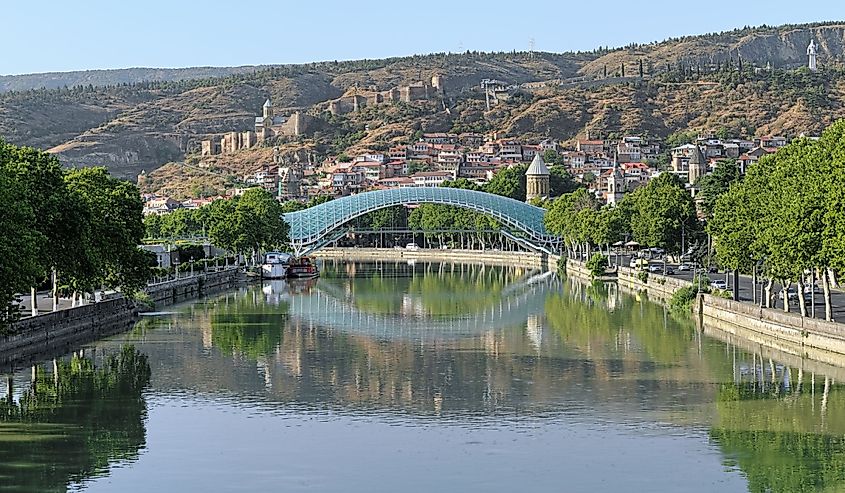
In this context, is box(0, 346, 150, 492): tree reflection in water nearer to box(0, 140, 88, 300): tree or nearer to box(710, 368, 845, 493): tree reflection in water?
box(0, 140, 88, 300): tree

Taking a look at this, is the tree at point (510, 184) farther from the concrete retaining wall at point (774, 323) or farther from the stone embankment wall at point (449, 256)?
the concrete retaining wall at point (774, 323)

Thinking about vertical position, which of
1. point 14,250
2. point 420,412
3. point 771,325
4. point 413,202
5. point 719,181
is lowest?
point 420,412

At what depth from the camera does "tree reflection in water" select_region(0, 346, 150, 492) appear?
22797mm

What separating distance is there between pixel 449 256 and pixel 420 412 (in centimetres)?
7568

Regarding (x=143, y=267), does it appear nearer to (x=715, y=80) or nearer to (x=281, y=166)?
(x=281, y=166)

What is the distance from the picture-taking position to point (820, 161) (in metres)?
37.1

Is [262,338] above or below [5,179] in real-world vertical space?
below

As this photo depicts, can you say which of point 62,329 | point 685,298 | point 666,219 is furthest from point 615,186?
point 62,329

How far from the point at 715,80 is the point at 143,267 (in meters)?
155

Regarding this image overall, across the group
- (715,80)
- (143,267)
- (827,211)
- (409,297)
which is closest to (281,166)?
(715,80)

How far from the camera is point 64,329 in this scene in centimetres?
3922

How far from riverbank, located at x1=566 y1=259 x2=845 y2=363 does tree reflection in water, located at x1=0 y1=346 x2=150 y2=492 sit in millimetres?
14658

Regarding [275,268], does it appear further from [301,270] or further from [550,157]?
[550,157]

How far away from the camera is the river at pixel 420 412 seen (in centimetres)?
2252
